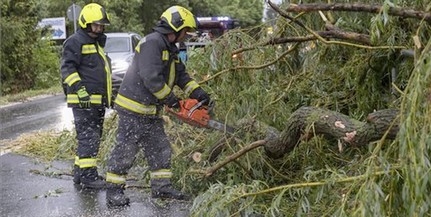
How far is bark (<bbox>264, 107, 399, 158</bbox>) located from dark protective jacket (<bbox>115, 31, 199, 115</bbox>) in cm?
95

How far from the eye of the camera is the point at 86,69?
529 centimetres

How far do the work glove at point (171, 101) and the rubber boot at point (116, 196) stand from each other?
721 millimetres

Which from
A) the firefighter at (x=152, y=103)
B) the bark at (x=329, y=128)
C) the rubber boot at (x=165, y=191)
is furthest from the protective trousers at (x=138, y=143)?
the bark at (x=329, y=128)

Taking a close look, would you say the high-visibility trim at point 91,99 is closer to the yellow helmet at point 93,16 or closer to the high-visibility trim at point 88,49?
the high-visibility trim at point 88,49

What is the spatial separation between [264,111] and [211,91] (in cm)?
64

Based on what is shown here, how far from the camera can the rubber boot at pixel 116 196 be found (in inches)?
179

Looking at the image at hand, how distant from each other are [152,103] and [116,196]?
29.6 inches

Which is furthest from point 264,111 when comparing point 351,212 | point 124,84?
point 351,212

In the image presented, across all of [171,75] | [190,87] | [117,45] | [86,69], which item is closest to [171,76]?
[171,75]

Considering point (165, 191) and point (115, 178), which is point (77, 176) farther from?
point (165, 191)

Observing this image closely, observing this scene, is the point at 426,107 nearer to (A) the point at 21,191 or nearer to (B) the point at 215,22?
(A) the point at 21,191

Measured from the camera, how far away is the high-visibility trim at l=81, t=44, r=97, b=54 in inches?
206

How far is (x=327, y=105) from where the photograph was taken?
479 cm

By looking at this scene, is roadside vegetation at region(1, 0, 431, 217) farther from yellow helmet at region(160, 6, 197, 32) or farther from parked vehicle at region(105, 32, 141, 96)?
parked vehicle at region(105, 32, 141, 96)
